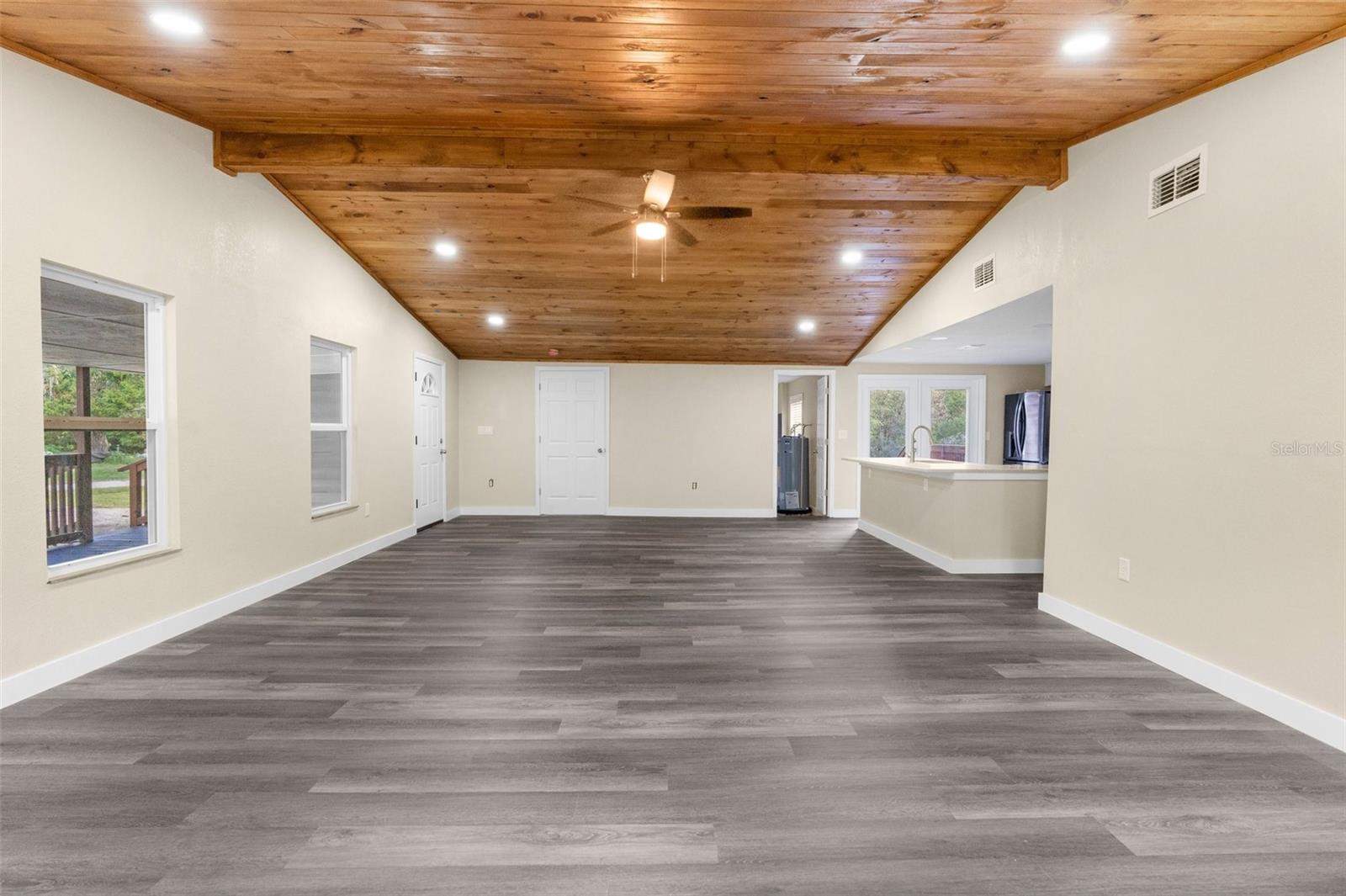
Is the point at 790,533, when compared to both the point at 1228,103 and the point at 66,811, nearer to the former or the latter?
the point at 1228,103

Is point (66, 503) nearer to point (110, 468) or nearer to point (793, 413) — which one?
point (110, 468)

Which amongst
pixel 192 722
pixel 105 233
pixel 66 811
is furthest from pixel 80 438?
pixel 66 811

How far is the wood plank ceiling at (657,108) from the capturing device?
2508 mm

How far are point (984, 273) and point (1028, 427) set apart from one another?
3629mm

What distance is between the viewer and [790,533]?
23.0 feet

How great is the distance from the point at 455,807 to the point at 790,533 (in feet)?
18.2

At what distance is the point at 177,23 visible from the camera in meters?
2.56

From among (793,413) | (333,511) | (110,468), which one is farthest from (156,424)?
(793,413)

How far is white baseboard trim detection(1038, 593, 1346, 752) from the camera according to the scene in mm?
2287

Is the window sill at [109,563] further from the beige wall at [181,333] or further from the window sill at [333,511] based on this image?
the window sill at [333,511]

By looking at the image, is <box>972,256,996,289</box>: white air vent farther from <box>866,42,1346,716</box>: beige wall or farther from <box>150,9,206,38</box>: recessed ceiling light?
<box>150,9,206,38</box>: recessed ceiling light

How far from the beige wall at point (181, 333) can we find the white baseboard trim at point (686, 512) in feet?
11.6

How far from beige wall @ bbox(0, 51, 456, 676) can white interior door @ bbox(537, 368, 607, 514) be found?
293 cm

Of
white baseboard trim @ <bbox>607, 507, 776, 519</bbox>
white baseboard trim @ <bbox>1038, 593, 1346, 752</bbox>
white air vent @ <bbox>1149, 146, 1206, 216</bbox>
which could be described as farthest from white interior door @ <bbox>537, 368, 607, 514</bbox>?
white air vent @ <bbox>1149, 146, 1206, 216</bbox>
